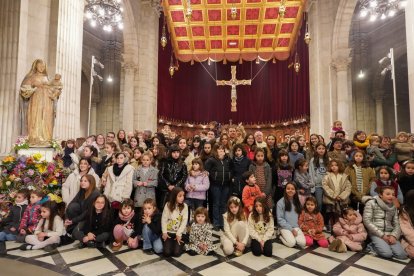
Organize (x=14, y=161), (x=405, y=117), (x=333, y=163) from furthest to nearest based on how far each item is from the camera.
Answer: (x=405, y=117), (x=14, y=161), (x=333, y=163)

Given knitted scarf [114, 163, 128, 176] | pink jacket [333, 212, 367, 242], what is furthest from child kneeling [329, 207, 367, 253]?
knitted scarf [114, 163, 128, 176]

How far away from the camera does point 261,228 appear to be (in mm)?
3777

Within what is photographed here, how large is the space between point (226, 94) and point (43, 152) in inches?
513

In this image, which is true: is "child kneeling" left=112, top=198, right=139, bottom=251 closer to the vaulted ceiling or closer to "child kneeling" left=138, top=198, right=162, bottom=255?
"child kneeling" left=138, top=198, right=162, bottom=255

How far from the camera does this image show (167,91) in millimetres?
14984

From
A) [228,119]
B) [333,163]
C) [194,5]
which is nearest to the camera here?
[333,163]

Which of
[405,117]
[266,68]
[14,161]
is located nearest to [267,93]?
[266,68]

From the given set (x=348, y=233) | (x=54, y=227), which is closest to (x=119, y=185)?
(x=54, y=227)

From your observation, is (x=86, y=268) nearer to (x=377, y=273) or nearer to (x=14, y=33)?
(x=377, y=273)

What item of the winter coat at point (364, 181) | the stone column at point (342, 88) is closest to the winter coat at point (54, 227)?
the winter coat at point (364, 181)

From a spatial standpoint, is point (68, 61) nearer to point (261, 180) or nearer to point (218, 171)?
point (218, 171)

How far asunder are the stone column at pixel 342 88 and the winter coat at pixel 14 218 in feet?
33.2

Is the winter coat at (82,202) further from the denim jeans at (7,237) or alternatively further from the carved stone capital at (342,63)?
the carved stone capital at (342,63)

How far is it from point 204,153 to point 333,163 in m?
2.18
